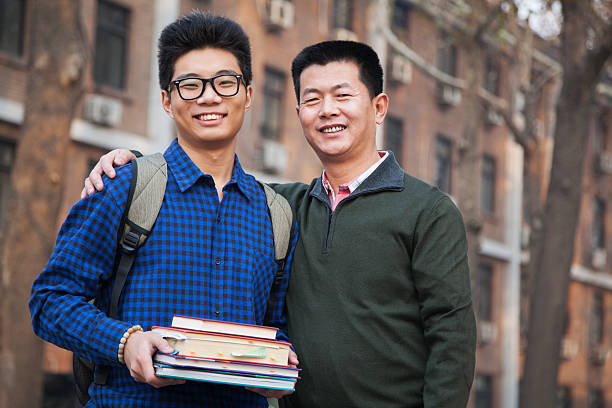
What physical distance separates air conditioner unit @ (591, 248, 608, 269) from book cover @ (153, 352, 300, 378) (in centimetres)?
3132

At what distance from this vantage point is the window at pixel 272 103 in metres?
19.9

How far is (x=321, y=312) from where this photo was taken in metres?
3.53

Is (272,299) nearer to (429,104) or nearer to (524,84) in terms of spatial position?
(524,84)

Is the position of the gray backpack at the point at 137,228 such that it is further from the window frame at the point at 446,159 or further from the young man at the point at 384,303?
the window frame at the point at 446,159

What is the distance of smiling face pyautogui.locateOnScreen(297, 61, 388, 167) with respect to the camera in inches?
152

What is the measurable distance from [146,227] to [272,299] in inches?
26.7

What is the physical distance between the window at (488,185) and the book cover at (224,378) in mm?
25367

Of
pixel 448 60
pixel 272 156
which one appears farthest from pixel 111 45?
pixel 448 60

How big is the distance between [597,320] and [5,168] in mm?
24751

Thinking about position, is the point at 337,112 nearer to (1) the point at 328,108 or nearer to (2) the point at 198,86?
(1) the point at 328,108

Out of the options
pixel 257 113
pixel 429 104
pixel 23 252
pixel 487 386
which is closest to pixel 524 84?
pixel 257 113

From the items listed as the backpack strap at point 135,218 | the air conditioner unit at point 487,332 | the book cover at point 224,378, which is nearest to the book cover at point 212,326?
the book cover at point 224,378

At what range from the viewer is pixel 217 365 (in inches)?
109

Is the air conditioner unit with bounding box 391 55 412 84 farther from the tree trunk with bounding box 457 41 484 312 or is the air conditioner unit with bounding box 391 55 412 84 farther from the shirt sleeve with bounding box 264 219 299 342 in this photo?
the shirt sleeve with bounding box 264 219 299 342
